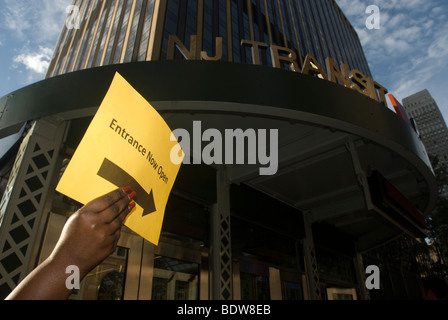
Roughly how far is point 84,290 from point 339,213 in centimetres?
915

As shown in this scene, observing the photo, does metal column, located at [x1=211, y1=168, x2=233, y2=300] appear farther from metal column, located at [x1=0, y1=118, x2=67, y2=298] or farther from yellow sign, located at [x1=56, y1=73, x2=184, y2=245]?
yellow sign, located at [x1=56, y1=73, x2=184, y2=245]

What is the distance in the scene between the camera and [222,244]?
7.80 m

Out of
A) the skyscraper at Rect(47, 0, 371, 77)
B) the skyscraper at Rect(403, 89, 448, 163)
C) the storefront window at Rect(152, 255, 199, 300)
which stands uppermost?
the skyscraper at Rect(403, 89, 448, 163)

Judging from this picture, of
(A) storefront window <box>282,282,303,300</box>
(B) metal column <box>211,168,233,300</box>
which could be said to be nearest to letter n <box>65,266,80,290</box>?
(B) metal column <box>211,168,233,300</box>

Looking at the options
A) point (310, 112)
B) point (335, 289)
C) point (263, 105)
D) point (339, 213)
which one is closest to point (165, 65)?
point (263, 105)

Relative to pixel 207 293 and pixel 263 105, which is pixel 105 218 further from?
pixel 207 293

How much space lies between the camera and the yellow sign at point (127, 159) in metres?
1.38

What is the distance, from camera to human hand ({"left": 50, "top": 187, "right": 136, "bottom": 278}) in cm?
114

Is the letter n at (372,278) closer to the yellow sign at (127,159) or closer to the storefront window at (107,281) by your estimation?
the storefront window at (107,281)

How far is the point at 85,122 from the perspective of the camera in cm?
597

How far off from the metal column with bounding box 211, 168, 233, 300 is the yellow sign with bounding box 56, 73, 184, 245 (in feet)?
20.3


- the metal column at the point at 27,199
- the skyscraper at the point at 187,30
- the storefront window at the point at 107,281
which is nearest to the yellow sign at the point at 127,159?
the metal column at the point at 27,199

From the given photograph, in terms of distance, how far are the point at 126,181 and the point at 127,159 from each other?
113 mm

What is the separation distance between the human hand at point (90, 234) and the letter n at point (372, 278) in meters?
15.6
